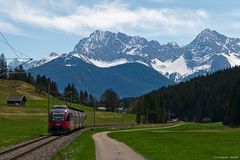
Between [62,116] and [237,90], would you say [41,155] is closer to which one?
[62,116]

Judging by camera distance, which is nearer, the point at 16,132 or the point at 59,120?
the point at 16,132

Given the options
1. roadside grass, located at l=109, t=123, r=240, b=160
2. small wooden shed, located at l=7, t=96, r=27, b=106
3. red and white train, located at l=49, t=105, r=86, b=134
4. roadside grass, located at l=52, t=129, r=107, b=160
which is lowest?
roadside grass, located at l=52, t=129, r=107, b=160

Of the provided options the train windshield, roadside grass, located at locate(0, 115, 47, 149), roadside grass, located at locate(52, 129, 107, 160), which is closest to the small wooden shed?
roadside grass, located at locate(0, 115, 47, 149)

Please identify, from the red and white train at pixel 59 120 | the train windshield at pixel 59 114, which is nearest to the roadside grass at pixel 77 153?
the red and white train at pixel 59 120

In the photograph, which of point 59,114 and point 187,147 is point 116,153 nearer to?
point 187,147

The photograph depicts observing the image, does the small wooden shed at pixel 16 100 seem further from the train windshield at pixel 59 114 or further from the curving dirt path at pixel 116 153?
the curving dirt path at pixel 116 153

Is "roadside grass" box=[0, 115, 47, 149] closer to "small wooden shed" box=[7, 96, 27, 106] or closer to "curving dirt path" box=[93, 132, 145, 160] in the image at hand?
"curving dirt path" box=[93, 132, 145, 160]

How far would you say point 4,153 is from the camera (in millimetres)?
39844

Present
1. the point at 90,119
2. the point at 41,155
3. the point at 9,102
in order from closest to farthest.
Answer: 1. the point at 41,155
2. the point at 90,119
3. the point at 9,102

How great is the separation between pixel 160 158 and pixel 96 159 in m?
4.20

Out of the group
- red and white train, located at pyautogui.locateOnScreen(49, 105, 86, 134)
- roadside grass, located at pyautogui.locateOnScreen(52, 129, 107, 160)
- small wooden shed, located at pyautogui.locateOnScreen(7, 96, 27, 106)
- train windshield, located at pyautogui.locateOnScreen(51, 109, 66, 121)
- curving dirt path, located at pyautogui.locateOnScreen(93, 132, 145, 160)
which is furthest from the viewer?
small wooden shed, located at pyautogui.locateOnScreen(7, 96, 27, 106)

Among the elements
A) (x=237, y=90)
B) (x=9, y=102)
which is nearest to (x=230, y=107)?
(x=237, y=90)

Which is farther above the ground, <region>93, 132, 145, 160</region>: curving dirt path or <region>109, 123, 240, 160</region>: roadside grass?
<region>109, 123, 240, 160</region>: roadside grass

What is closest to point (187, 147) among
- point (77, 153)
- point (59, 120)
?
point (77, 153)
